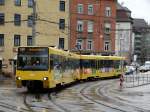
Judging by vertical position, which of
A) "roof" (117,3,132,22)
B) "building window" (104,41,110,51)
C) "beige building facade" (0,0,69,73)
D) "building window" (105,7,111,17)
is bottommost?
"building window" (104,41,110,51)

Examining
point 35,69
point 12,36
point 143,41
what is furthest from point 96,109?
point 143,41

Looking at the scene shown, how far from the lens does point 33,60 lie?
109 ft

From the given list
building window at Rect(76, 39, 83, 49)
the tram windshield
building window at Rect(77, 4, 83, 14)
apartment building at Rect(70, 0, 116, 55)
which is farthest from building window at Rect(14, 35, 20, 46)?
the tram windshield

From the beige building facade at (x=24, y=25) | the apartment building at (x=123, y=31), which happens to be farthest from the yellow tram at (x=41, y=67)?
the apartment building at (x=123, y=31)

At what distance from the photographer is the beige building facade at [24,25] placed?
75.8m

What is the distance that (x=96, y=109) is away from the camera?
77.2 ft

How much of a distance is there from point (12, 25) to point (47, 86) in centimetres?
4447

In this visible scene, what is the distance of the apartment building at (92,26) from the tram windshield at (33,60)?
47.5 m

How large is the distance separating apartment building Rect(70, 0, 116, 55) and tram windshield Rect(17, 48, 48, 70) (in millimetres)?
47516

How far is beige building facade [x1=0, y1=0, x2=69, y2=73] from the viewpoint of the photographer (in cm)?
7575

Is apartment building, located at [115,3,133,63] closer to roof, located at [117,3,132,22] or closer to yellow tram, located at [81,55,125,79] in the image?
roof, located at [117,3,132,22]

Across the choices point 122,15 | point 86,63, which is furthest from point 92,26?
point 122,15

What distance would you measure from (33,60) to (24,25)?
44.0 m

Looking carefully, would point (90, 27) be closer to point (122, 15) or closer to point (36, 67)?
point (122, 15)
